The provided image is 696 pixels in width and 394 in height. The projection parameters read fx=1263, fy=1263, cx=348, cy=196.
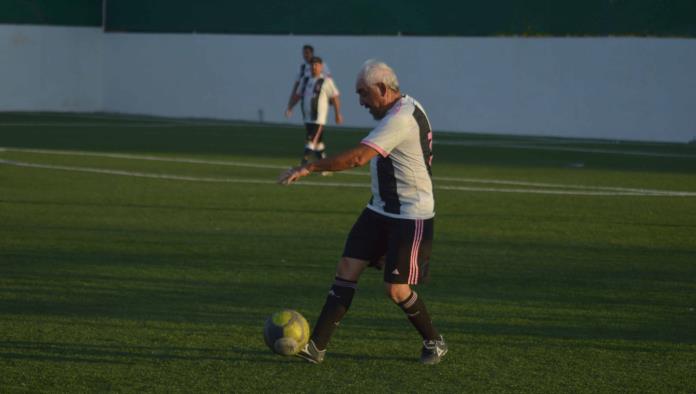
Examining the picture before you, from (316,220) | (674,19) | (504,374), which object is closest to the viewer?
(504,374)

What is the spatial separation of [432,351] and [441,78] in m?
31.2

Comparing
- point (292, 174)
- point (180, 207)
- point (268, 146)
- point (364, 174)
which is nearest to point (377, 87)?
point (292, 174)

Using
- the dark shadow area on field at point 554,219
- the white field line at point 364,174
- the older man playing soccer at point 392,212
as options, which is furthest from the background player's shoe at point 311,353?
the white field line at point 364,174

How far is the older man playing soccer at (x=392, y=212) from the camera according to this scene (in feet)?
24.1

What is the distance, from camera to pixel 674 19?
33.9 meters

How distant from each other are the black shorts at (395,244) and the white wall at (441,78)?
27.4m

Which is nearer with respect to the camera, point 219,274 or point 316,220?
point 219,274

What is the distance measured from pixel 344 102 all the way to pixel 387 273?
33488mm

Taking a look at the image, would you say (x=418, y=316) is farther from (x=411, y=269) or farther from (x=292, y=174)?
(x=292, y=174)

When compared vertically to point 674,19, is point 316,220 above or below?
below

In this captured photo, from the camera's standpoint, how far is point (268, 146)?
2873 cm

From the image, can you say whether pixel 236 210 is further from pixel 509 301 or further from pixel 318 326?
pixel 318 326

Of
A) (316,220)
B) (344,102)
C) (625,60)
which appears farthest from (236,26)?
(316,220)

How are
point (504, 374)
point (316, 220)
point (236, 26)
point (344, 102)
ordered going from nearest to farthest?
point (504, 374) < point (316, 220) < point (344, 102) < point (236, 26)
